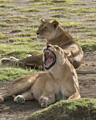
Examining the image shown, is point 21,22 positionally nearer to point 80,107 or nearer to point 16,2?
point 16,2

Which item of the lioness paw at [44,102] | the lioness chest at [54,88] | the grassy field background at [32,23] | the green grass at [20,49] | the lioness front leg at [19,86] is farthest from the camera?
the grassy field background at [32,23]

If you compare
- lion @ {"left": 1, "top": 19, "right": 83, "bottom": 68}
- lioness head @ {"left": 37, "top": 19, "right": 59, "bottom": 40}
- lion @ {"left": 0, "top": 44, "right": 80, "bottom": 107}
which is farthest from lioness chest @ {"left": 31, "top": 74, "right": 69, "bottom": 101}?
lioness head @ {"left": 37, "top": 19, "right": 59, "bottom": 40}

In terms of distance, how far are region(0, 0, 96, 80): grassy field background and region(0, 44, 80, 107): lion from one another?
1.51 m

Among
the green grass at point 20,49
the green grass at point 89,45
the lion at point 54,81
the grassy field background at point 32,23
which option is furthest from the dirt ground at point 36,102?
the green grass at point 20,49

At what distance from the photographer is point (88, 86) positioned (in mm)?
7434

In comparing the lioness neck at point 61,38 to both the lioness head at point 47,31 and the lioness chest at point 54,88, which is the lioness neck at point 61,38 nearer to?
the lioness head at point 47,31

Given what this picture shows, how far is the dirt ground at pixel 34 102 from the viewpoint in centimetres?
598

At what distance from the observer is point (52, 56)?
6.19 meters

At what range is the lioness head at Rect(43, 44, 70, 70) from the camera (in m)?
6.12

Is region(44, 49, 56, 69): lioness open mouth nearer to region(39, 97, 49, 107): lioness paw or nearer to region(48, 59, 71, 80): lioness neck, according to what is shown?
region(48, 59, 71, 80): lioness neck

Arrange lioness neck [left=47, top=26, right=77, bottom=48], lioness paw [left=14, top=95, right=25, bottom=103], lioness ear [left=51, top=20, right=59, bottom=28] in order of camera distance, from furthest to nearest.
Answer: lioness ear [left=51, top=20, right=59, bottom=28] < lioness neck [left=47, top=26, right=77, bottom=48] < lioness paw [left=14, top=95, right=25, bottom=103]

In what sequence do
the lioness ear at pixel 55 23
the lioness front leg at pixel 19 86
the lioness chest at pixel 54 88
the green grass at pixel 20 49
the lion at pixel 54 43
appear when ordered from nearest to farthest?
1. the lioness chest at pixel 54 88
2. the lioness front leg at pixel 19 86
3. the lion at pixel 54 43
4. the lioness ear at pixel 55 23
5. the green grass at pixel 20 49

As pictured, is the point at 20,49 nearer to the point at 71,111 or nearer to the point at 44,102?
the point at 44,102

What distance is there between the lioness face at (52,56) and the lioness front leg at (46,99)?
40cm
